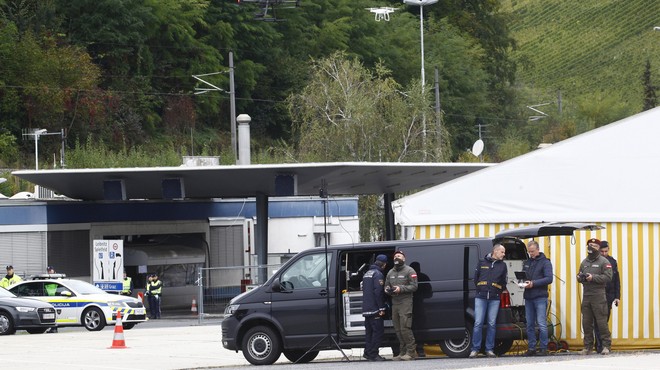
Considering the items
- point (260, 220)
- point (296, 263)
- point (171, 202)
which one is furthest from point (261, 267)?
point (296, 263)

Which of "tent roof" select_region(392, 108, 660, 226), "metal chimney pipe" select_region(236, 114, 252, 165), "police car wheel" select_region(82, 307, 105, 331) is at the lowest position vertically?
"police car wheel" select_region(82, 307, 105, 331)

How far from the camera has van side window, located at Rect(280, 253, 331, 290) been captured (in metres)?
21.3

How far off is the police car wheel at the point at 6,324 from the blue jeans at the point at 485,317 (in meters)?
16.8

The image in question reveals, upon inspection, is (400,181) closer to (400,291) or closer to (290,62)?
(400,291)

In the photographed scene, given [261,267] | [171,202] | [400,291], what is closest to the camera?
[400,291]

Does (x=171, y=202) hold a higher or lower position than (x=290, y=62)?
lower

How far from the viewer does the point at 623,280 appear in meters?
21.8

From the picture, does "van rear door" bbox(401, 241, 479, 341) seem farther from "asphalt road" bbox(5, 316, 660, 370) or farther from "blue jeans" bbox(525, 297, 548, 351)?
"blue jeans" bbox(525, 297, 548, 351)

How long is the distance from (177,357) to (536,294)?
6.85 m

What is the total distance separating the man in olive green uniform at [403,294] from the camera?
20.7 meters

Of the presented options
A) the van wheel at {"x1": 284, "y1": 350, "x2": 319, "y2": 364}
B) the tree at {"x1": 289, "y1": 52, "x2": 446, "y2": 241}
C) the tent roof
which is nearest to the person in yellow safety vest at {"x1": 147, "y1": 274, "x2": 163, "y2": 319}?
the tree at {"x1": 289, "y1": 52, "x2": 446, "y2": 241}

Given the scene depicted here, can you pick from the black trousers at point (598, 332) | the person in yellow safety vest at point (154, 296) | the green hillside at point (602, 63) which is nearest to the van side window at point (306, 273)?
the black trousers at point (598, 332)

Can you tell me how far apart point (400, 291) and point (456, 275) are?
3.19 ft

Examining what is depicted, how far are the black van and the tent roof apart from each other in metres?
1.01
